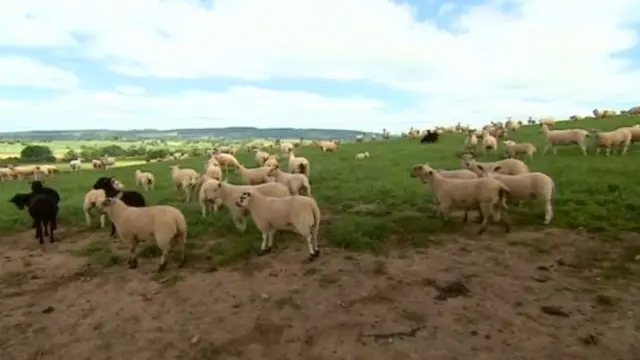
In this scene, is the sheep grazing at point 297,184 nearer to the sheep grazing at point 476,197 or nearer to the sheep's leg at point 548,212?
the sheep grazing at point 476,197

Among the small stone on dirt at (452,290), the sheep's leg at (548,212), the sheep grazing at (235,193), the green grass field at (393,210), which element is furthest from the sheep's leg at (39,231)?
the sheep's leg at (548,212)

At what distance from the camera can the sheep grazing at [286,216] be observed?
34.4 feet

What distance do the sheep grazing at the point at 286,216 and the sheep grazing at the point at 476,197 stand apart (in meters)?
3.54

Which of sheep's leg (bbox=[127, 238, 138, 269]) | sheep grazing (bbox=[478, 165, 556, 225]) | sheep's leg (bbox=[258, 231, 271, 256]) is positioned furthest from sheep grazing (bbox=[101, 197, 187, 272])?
sheep grazing (bbox=[478, 165, 556, 225])

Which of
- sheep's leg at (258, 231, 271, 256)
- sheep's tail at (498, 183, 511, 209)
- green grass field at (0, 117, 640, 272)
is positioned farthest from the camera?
sheep's tail at (498, 183, 511, 209)

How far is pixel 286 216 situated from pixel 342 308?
3269 millimetres

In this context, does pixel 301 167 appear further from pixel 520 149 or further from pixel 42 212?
pixel 520 149

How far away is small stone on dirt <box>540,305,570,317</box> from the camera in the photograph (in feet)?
24.1

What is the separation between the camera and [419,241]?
11.3 metres

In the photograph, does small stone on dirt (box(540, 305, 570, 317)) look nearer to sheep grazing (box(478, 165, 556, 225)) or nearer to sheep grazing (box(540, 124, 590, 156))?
sheep grazing (box(478, 165, 556, 225))

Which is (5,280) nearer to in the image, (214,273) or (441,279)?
(214,273)

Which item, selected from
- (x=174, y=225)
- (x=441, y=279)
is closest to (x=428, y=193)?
(x=441, y=279)

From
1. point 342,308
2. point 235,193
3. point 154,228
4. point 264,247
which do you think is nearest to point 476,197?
point 264,247

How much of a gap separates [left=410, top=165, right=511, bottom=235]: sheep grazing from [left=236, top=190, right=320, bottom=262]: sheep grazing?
3539mm
